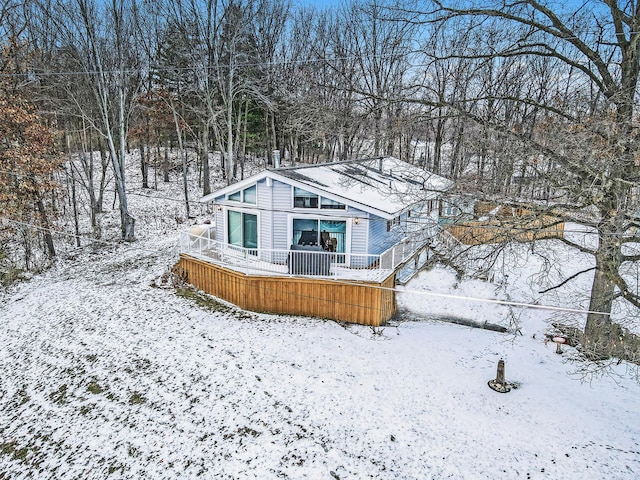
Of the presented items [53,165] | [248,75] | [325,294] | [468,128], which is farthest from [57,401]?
[248,75]

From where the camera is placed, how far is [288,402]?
7.62 meters

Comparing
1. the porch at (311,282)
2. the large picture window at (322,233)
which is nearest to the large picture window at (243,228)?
the porch at (311,282)

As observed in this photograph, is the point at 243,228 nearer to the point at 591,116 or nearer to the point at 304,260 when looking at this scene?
the point at 304,260

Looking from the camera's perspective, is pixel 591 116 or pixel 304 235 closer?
pixel 591 116

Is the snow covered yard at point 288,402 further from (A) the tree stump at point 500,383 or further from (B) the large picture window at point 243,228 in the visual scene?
(B) the large picture window at point 243,228

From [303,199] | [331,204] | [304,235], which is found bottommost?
[304,235]

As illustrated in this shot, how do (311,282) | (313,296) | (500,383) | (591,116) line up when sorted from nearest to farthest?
(591,116), (500,383), (311,282), (313,296)

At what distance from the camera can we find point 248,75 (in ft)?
72.9

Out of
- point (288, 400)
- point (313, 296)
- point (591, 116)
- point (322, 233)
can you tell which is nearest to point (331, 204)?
point (322, 233)

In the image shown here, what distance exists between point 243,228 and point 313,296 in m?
3.87

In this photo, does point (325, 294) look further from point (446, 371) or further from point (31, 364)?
point (31, 364)

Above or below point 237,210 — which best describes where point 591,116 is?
above

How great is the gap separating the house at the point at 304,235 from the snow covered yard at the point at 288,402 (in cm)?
143

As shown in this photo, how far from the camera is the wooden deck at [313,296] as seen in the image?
10.9 metres
